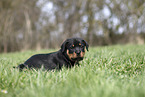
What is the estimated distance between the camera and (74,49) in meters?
3.29

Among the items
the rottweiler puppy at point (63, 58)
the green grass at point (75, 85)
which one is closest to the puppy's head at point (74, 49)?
the rottweiler puppy at point (63, 58)

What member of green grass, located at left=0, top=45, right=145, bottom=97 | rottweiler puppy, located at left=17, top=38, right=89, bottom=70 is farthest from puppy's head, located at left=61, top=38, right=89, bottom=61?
green grass, located at left=0, top=45, right=145, bottom=97

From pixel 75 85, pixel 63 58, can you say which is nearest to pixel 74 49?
pixel 63 58

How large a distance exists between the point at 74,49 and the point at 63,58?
17.2 inches

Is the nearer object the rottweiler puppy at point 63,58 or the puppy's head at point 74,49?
the puppy's head at point 74,49

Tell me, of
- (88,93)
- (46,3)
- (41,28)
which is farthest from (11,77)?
(41,28)

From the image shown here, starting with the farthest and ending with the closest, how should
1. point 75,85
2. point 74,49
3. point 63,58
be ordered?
1. point 63,58
2. point 74,49
3. point 75,85

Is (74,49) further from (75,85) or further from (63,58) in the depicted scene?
(75,85)

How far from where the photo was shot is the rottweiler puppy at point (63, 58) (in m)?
3.32

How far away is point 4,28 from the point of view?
43.8 feet

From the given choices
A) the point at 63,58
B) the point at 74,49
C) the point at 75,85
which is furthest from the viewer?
the point at 63,58

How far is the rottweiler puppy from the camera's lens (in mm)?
3322

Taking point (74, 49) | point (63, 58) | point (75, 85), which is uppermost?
point (74, 49)

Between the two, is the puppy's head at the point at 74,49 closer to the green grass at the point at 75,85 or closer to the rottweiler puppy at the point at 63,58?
the rottweiler puppy at the point at 63,58
